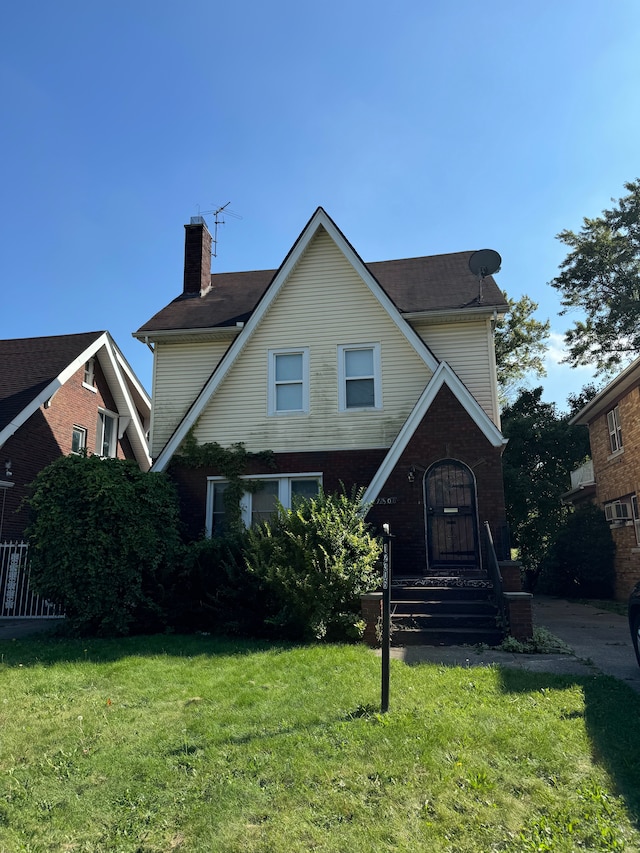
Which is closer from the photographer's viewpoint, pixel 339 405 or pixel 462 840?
pixel 462 840

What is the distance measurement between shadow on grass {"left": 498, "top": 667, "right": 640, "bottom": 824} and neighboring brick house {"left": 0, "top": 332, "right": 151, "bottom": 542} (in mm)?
11951

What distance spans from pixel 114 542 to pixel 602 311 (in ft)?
99.0

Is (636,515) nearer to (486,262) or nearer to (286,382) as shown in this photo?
(486,262)

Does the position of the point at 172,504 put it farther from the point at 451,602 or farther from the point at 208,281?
the point at 208,281

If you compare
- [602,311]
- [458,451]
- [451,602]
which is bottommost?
[451,602]

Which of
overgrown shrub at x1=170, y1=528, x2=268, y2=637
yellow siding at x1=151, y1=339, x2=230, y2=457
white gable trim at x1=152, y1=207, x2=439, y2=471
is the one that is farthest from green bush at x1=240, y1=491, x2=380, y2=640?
yellow siding at x1=151, y1=339, x2=230, y2=457

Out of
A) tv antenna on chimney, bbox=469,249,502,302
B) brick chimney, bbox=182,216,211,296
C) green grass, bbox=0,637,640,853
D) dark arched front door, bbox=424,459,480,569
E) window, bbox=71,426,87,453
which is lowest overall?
green grass, bbox=0,637,640,853

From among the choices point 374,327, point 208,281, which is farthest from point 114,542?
point 208,281

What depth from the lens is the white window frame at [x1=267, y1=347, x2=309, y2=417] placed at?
582 inches

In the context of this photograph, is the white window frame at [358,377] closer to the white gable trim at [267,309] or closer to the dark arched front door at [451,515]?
the white gable trim at [267,309]

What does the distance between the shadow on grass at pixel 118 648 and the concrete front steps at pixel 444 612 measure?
6.98 ft

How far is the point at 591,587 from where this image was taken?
20453 millimetres

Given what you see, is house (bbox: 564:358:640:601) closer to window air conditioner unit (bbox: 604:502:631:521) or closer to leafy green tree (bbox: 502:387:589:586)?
window air conditioner unit (bbox: 604:502:631:521)

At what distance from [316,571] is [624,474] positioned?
13426 millimetres
